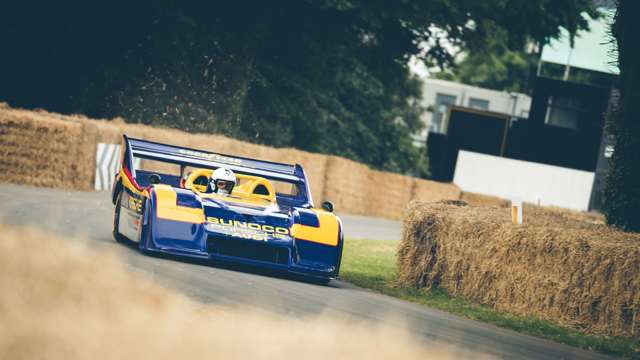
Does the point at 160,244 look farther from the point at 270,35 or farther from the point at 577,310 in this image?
the point at 270,35

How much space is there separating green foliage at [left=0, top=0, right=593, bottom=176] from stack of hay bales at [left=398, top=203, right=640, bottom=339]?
62.9 feet

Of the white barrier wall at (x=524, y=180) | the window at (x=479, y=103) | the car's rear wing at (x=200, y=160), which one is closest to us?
the car's rear wing at (x=200, y=160)

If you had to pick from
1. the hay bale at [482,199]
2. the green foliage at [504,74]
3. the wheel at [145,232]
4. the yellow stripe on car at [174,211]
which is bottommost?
the hay bale at [482,199]

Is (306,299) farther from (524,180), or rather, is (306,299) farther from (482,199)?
(524,180)

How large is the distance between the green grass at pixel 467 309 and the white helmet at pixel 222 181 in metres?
2.19

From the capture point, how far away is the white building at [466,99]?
74.6 m

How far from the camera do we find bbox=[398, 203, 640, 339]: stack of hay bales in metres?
12.9

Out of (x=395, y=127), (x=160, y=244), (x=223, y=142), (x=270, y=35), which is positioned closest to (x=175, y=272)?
(x=160, y=244)

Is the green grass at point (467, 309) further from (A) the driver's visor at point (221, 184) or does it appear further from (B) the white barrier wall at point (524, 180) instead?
(B) the white barrier wall at point (524, 180)

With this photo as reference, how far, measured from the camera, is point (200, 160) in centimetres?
1578

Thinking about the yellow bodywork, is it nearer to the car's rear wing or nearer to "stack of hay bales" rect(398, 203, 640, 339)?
the car's rear wing

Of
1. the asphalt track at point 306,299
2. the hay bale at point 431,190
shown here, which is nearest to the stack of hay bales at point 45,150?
the asphalt track at point 306,299

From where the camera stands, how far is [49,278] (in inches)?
371

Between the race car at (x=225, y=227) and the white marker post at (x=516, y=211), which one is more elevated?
the white marker post at (x=516, y=211)
